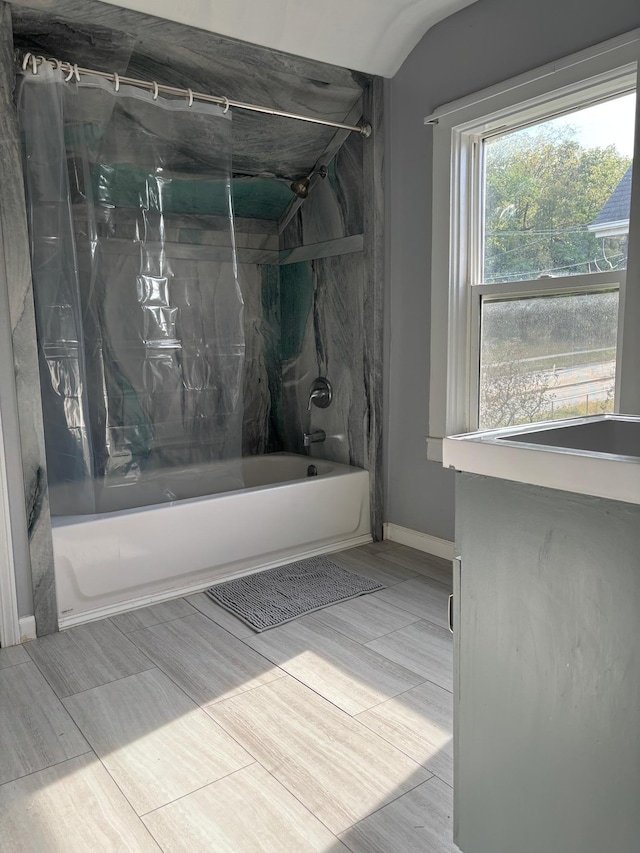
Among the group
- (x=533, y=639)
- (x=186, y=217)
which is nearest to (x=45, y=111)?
(x=186, y=217)

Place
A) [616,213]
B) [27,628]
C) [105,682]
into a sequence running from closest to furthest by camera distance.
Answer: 1. [105,682]
2. [616,213]
3. [27,628]

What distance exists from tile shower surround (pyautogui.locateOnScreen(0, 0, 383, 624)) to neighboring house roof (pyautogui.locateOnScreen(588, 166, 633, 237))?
110 centimetres

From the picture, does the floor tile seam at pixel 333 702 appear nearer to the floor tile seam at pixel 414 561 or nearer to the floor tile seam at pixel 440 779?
the floor tile seam at pixel 440 779

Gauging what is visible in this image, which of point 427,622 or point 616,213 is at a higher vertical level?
point 616,213

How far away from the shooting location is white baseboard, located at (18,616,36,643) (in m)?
→ 2.19

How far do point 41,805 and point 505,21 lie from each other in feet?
9.38

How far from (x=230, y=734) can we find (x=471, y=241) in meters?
2.05

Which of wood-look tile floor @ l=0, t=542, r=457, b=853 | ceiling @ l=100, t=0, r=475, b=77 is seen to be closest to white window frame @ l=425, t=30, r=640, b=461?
ceiling @ l=100, t=0, r=475, b=77

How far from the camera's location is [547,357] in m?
2.40

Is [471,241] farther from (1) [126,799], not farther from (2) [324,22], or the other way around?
(1) [126,799]

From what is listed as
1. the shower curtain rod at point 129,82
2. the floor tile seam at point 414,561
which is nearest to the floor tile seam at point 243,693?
the floor tile seam at point 414,561

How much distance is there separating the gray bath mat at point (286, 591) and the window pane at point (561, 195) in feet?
4.61

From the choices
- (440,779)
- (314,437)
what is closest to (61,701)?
(440,779)

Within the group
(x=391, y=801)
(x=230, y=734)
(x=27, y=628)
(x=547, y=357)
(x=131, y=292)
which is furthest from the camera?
(x=131, y=292)
